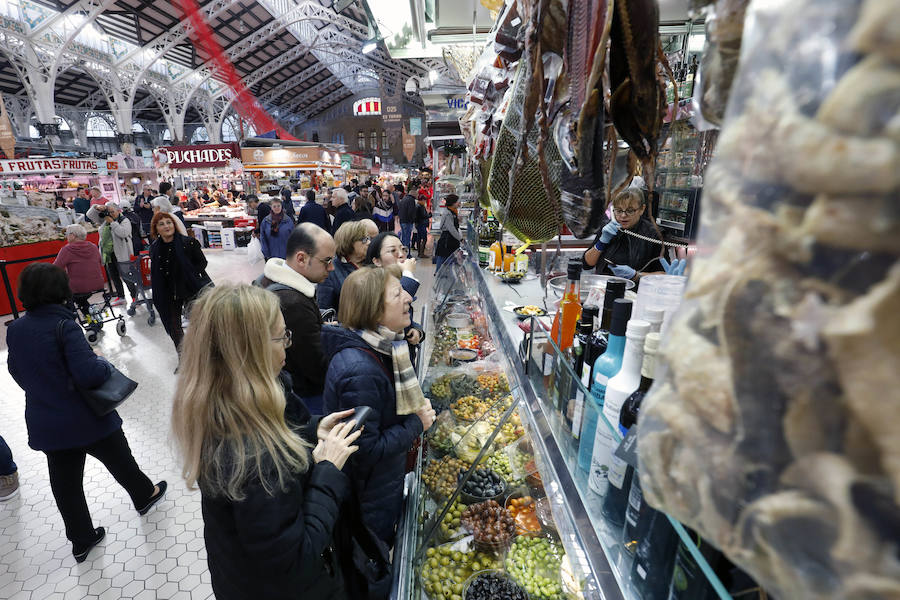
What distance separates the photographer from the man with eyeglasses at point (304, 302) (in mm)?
2393

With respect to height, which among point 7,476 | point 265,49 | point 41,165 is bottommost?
point 7,476

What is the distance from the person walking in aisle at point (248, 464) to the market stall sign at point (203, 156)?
16.7m

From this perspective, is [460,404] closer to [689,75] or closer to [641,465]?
[689,75]

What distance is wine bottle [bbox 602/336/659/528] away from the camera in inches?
30.5

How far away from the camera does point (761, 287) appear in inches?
10.3

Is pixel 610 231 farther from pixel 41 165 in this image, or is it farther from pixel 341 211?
pixel 41 165

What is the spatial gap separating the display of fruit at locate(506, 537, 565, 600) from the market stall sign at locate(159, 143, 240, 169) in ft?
56.2

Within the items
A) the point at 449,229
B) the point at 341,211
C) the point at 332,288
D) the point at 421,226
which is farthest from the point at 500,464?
the point at 421,226

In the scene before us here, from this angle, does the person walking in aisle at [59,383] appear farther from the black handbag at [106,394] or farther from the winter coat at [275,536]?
the winter coat at [275,536]

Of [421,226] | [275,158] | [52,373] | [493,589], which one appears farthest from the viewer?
[275,158]

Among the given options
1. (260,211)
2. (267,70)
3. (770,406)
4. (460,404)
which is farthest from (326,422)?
(267,70)

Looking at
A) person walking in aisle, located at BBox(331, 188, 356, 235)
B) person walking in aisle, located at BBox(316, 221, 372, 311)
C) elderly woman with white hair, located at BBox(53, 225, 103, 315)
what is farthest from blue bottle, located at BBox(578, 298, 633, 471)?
person walking in aisle, located at BBox(331, 188, 356, 235)

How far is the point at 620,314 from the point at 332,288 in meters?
2.52

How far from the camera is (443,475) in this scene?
6.81 feet
